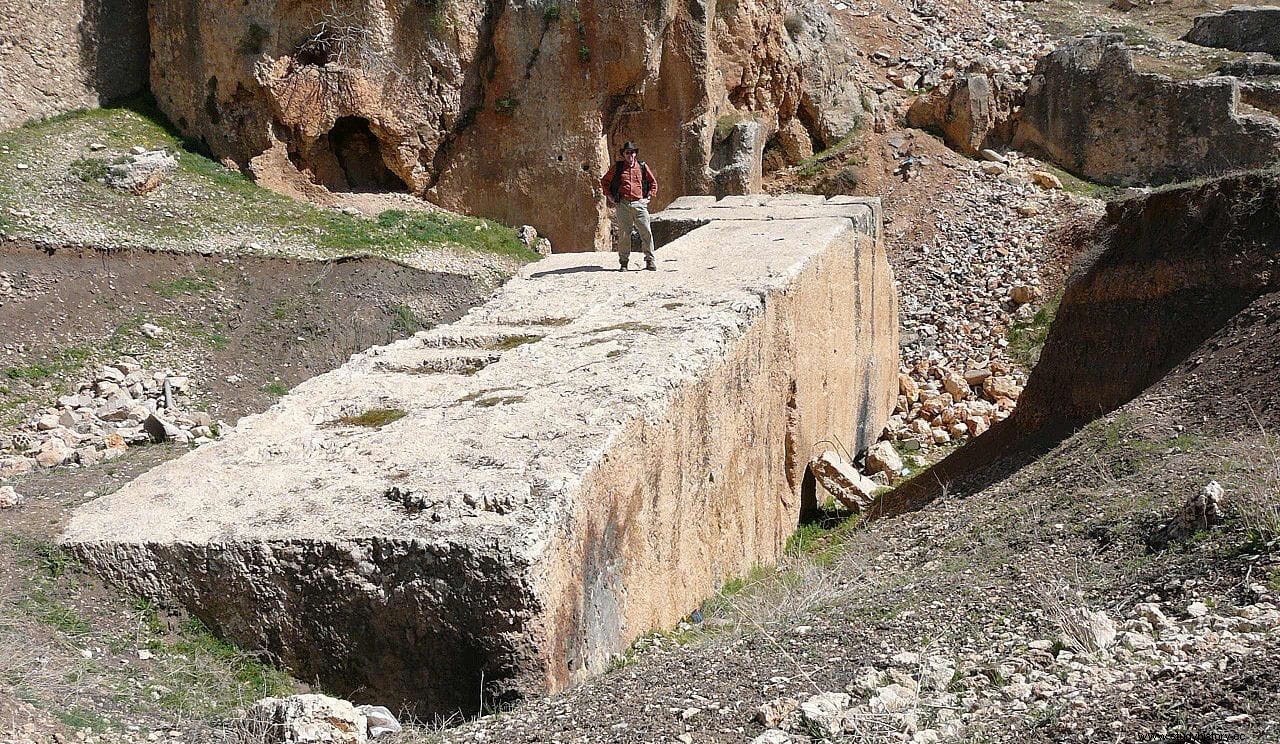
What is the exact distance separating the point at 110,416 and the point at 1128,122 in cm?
1361

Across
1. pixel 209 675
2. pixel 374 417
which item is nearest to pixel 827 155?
pixel 374 417

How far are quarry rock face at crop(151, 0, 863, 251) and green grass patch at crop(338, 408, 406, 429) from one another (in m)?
10.9

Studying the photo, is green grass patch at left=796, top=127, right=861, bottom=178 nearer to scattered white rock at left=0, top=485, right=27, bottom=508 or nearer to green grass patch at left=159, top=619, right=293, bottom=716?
scattered white rock at left=0, top=485, right=27, bottom=508

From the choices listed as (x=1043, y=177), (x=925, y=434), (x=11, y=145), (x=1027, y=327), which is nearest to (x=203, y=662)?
(x=925, y=434)

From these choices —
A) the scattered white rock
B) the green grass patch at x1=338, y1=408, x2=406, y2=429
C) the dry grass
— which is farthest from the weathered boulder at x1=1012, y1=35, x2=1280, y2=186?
the scattered white rock

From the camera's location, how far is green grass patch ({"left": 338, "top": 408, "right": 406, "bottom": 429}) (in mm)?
5891

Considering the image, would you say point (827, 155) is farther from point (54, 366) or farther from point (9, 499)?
point (9, 499)

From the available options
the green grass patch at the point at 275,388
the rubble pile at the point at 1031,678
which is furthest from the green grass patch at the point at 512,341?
the green grass patch at the point at 275,388

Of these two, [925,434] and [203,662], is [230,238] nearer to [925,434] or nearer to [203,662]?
[925,434]

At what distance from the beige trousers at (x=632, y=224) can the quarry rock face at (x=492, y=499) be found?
0.69 metres

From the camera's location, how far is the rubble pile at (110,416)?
9.92 metres

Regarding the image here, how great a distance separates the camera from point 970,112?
17297 millimetres

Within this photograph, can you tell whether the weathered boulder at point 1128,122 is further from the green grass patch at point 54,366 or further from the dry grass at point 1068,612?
the dry grass at point 1068,612

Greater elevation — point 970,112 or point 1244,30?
point 1244,30
